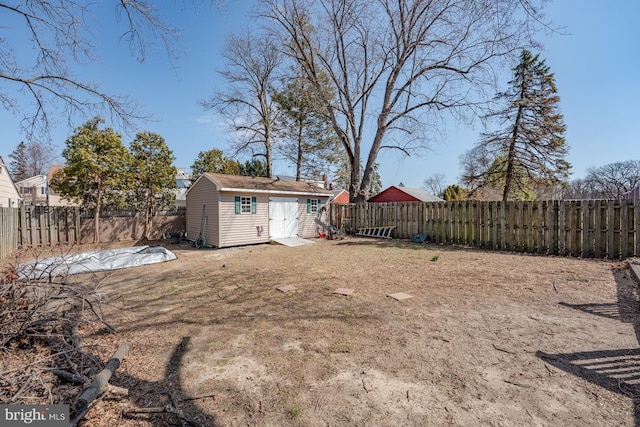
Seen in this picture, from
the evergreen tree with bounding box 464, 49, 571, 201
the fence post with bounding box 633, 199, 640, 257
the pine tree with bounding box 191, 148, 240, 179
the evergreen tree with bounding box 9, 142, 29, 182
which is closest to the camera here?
the fence post with bounding box 633, 199, 640, 257

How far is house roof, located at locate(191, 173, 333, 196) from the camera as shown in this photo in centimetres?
1095

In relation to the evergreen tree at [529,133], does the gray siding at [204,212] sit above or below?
below

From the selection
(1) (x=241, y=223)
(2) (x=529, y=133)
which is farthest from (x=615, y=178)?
(1) (x=241, y=223)

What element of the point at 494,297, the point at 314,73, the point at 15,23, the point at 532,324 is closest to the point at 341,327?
the point at 532,324

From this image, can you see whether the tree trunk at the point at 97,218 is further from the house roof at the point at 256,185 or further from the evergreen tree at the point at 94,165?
the house roof at the point at 256,185

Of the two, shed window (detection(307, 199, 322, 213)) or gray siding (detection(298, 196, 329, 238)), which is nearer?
gray siding (detection(298, 196, 329, 238))

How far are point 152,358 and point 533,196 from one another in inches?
1092

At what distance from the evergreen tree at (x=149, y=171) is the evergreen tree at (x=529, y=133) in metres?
17.5

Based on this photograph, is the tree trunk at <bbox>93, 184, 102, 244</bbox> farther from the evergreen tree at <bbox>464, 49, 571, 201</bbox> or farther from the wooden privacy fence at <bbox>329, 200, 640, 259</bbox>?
the evergreen tree at <bbox>464, 49, 571, 201</bbox>

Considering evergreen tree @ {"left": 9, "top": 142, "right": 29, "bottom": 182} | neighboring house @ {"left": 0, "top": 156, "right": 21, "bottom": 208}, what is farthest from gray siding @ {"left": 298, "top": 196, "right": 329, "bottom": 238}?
evergreen tree @ {"left": 9, "top": 142, "right": 29, "bottom": 182}

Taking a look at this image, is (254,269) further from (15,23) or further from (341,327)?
(15,23)

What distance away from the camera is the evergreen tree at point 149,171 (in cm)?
1295

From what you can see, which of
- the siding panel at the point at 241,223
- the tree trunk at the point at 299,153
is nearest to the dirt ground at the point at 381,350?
the siding panel at the point at 241,223

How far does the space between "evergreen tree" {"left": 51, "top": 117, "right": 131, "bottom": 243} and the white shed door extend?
258 inches
